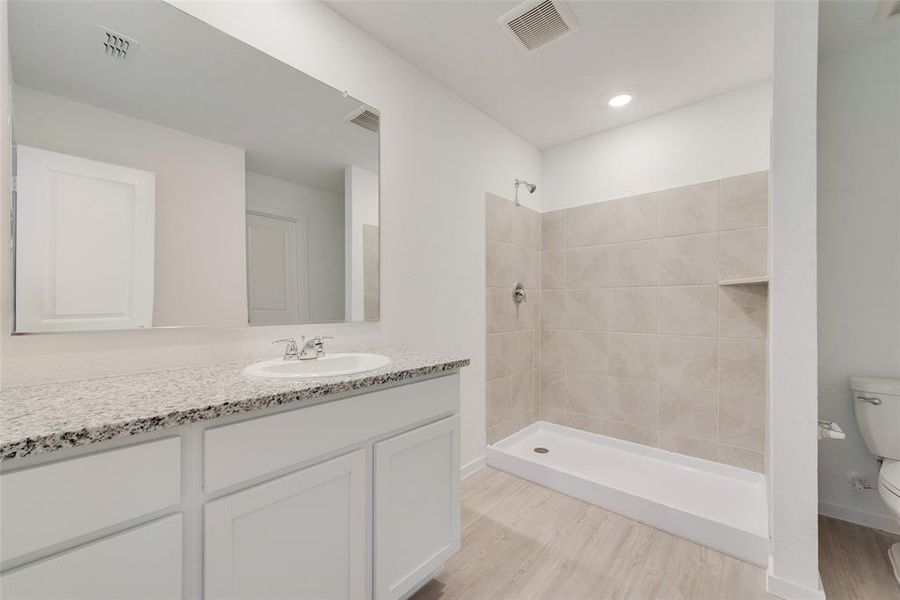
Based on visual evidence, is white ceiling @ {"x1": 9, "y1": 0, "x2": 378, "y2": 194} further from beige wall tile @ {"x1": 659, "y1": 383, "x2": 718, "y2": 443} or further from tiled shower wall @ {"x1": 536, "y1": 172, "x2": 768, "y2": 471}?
beige wall tile @ {"x1": 659, "y1": 383, "x2": 718, "y2": 443}

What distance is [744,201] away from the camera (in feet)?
7.02

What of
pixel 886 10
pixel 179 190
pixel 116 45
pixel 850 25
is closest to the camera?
pixel 116 45

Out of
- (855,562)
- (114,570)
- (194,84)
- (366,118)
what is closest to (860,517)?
(855,562)

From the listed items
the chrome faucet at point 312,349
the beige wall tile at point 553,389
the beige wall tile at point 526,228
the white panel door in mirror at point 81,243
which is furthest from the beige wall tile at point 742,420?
the white panel door in mirror at point 81,243

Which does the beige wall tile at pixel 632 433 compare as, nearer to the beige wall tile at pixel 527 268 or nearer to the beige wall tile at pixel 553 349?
the beige wall tile at pixel 553 349

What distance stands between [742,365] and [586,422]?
106 centimetres

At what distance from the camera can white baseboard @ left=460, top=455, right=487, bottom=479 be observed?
2303 mm

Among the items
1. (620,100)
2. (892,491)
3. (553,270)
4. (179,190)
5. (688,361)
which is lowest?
(892,491)

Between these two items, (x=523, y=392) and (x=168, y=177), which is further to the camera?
(x=523, y=392)

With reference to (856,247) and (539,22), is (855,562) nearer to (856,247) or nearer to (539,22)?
(856,247)

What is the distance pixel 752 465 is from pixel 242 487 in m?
2.61

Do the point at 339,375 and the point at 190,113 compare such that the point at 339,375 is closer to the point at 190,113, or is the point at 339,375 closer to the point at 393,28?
the point at 190,113

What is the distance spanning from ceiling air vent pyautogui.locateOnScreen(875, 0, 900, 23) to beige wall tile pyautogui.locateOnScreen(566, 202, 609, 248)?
1396 millimetres

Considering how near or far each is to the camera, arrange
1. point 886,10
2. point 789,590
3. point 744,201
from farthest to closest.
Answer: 1. point 744,201
2. point 886,10
3. point 789,590
